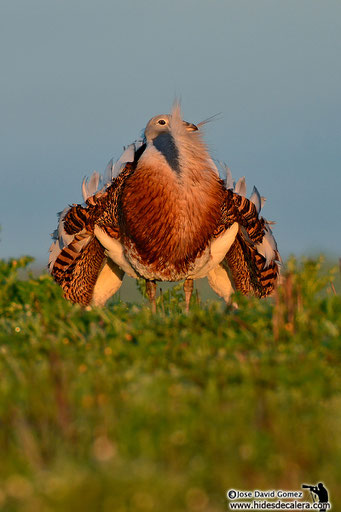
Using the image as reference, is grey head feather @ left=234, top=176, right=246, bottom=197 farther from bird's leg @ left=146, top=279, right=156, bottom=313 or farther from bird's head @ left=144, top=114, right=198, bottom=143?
bird's leg @ left=146, top=279, right=156, bottom=313

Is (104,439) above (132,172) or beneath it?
beneath

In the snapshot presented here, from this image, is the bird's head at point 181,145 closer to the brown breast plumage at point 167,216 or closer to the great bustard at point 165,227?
the great bustard at point 165,227

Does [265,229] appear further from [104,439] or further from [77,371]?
[104,439]

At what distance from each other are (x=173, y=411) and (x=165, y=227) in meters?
4.11

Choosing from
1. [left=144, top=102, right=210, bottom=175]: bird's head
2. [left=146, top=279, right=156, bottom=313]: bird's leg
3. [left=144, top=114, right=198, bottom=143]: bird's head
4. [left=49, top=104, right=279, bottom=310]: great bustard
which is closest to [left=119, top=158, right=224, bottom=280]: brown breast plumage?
[left=49, top=104, right=279, bottom=310]: great bustard

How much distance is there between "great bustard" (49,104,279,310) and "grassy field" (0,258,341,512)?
2.38m

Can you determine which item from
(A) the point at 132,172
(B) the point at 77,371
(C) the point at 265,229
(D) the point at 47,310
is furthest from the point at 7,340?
(C) the point at 265,229

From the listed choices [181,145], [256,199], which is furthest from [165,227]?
[256,199]

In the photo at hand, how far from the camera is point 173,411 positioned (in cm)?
281

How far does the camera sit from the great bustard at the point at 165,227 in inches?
267

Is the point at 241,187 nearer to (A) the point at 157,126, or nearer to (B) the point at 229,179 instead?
(B) the point at 229,179

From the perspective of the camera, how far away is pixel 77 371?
3.48 meters

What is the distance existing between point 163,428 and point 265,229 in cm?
546

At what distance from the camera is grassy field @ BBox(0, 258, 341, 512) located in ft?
7.04
